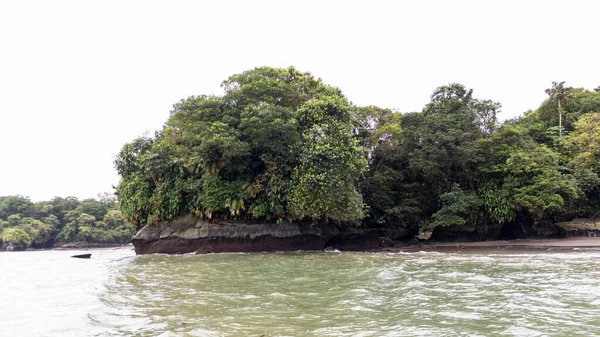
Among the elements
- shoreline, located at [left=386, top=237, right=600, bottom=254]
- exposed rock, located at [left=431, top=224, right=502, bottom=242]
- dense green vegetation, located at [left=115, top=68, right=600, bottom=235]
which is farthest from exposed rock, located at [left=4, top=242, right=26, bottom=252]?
exposed rock, located at [left=431, top=224, right=502, bottom=242]

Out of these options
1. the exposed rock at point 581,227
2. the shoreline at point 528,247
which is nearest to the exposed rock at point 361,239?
the shoreline at point 528,247

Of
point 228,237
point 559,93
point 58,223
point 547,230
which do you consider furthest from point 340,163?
point 58,223

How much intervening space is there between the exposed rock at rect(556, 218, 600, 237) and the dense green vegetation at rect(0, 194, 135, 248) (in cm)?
5539

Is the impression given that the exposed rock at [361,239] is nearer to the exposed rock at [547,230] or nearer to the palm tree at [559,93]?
the exposed rock at [547,230]

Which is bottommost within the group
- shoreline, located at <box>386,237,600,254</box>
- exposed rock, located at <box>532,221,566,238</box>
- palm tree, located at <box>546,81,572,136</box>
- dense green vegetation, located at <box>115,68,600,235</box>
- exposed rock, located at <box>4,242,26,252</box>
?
exposed rock, located at <box>4,242,26,252</box>

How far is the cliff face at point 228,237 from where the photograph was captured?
24.3 m

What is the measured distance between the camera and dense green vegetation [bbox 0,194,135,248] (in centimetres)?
5972

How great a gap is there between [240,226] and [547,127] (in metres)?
27.3

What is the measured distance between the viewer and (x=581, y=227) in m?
25.3

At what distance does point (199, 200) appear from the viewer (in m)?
24.4

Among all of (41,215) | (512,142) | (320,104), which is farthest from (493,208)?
(41,215)

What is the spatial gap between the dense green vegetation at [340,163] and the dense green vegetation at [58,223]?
37551mm

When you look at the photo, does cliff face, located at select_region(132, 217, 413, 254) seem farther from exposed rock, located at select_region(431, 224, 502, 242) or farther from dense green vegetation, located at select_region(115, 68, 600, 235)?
exposed rock, located at select_region(431, 224, 502, 242)

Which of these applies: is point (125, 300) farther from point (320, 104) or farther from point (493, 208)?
point (493, 208)
